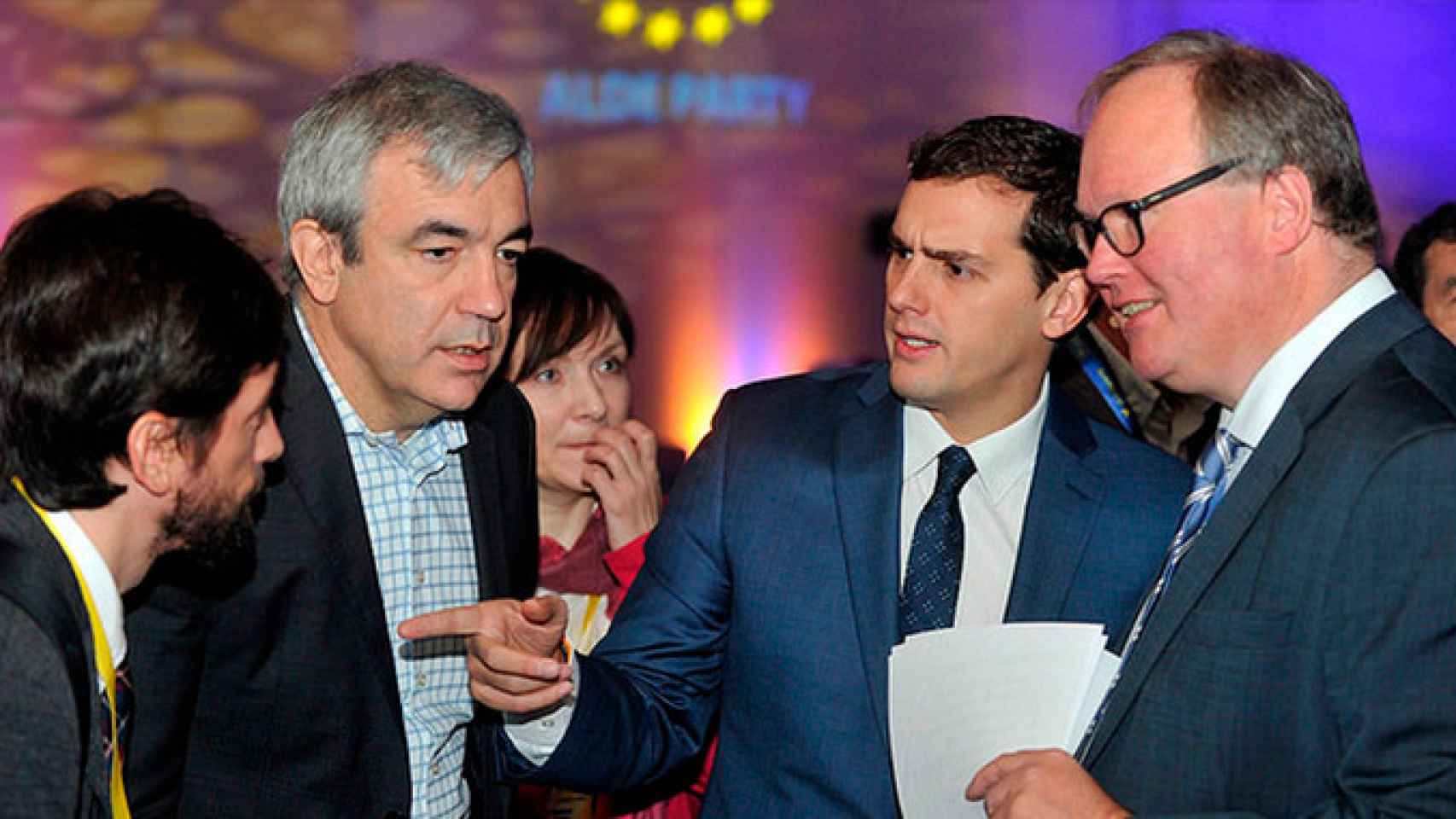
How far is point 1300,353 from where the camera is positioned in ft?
5.61

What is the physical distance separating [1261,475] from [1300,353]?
0.52ft

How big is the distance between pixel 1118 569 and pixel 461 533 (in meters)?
0.92

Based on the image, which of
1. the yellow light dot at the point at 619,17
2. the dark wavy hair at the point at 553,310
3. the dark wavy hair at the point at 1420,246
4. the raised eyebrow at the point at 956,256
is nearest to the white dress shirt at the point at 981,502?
the raised eyebrow at the point at 956,256

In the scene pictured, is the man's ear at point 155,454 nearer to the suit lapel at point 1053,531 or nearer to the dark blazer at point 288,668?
the dark blazer at point 288,668

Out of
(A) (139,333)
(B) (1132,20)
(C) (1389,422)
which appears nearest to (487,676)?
(A) (139,333)

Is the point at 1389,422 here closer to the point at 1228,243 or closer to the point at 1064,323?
the point at 1228,243

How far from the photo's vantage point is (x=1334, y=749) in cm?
155

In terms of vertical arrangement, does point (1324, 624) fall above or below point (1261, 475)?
→ below

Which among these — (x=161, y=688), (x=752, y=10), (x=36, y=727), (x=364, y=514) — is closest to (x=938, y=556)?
(x=364, y=514)

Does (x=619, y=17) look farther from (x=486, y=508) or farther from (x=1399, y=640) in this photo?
(x=1399, y=640)

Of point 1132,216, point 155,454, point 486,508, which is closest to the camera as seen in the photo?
point 155,454

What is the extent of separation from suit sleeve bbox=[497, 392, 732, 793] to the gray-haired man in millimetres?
190

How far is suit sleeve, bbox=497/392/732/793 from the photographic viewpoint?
204cm

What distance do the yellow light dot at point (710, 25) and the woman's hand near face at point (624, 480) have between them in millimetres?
2887
